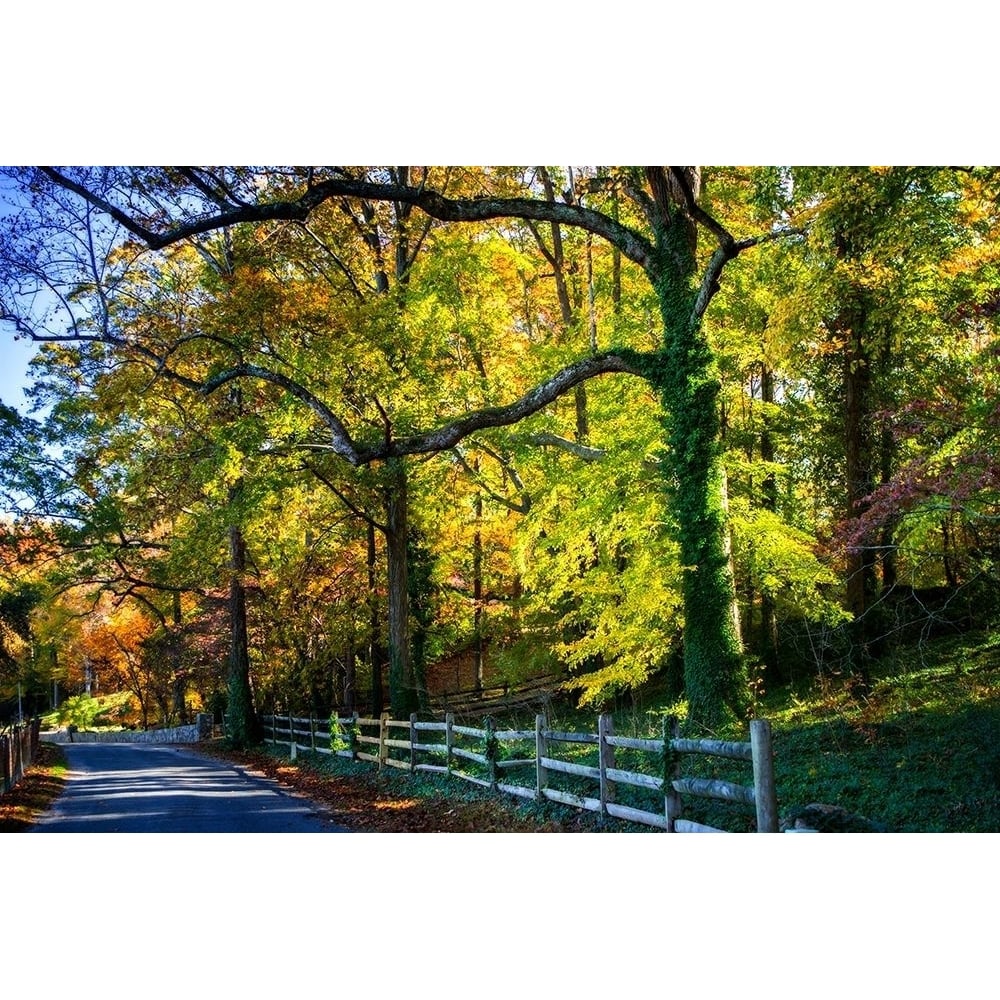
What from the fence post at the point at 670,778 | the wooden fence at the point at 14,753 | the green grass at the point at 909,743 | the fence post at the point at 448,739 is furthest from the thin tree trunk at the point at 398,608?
the fence post at the point at 670,778

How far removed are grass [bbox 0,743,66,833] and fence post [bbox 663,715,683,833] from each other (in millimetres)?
3924

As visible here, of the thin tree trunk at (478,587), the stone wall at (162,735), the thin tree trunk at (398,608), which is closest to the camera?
the thin tree trunk at (398,608)

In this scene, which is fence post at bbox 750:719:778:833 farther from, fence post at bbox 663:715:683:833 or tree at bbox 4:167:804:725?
tree at bbox 4:167:804:725

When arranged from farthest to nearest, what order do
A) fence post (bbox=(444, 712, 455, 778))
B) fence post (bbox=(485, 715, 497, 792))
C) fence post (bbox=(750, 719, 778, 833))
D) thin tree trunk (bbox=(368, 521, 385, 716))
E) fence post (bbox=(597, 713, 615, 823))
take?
thin tree trunk (bbox=(368, 521, 385, 716)) → fence post (bbox=(444, 712, 455, 778)) → fence post (bbox=(485, 715, 497, 792)) → fence post (bbox=(597, 713, 615, 823)) → fence post (bbox=(750, 719, 778, 833))

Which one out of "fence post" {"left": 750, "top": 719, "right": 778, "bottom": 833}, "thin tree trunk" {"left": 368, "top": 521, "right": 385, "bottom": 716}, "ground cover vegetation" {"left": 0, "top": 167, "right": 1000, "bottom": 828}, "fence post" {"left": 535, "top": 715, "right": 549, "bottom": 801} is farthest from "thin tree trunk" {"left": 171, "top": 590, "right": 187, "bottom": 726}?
"fence post" {"left": 750, "top": 719, "right": 778, "bottom": 833}

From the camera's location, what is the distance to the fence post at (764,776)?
394cm

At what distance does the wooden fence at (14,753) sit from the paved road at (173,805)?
380 mm

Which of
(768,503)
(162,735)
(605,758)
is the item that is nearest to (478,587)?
(768,503)

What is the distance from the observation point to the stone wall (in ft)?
56.6

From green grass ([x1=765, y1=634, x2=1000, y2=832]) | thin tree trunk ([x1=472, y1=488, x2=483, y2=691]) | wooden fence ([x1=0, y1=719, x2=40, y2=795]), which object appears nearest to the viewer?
green grass ([x1=765, y1=634, x2=1000, y2=832])

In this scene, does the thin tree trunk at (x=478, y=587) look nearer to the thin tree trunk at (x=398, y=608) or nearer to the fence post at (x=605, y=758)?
the thin tree trunk at (x=398, y=608)

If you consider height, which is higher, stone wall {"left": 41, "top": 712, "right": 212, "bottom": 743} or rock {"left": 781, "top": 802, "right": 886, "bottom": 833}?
rock {"left": 781, "top": 802, "right": 886, "bottom": 833}

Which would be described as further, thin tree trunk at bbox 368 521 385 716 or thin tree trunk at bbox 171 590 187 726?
thin tree trunk at bbox 171 590 187 726
